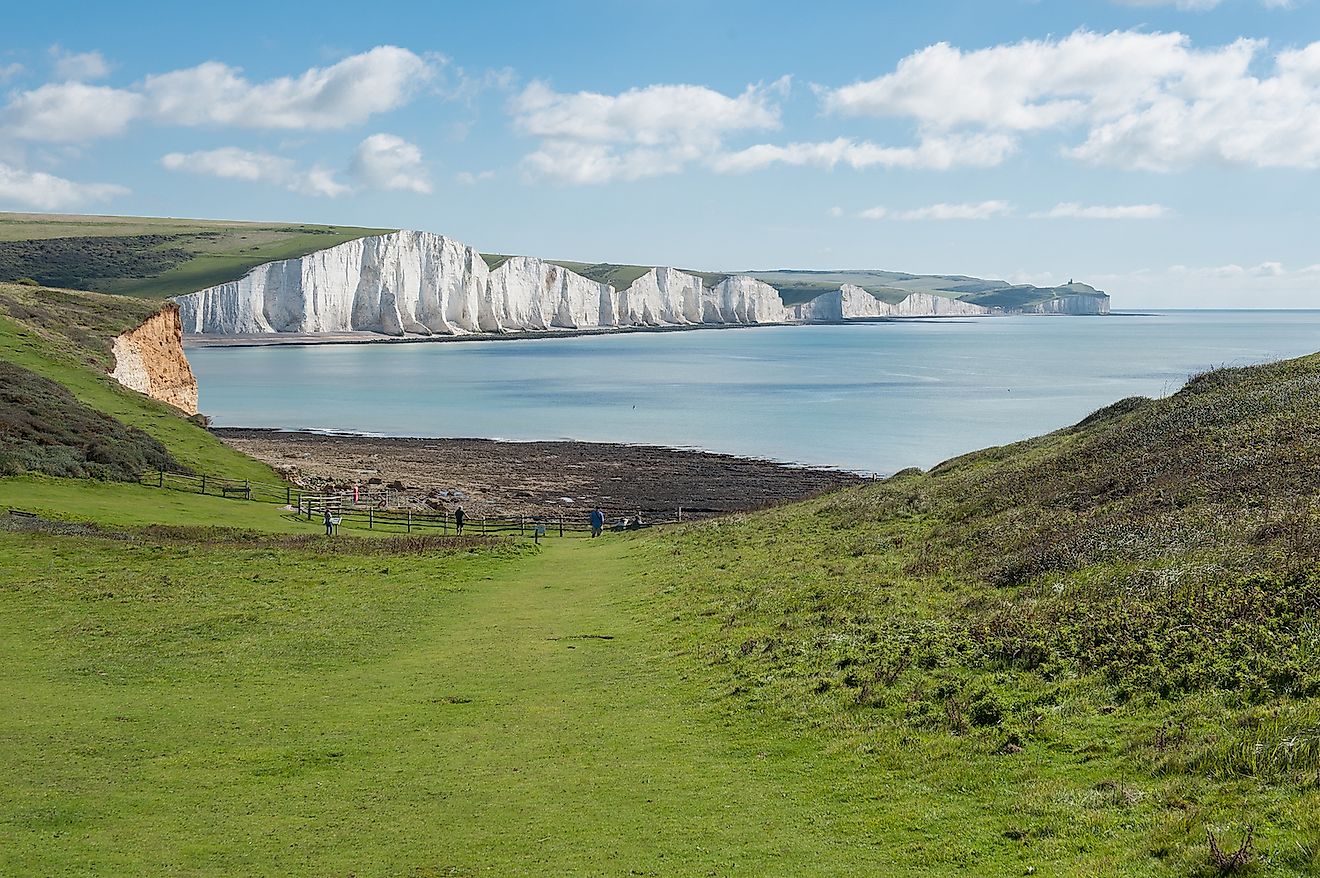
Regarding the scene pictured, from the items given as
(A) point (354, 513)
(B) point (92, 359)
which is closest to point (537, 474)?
(A) point (354, 513)

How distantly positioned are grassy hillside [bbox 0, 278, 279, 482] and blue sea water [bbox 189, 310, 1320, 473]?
740 inches

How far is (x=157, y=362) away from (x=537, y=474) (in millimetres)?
23301

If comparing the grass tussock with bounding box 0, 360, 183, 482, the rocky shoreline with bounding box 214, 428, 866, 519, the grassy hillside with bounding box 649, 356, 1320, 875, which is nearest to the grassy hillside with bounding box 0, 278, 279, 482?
the grass tussock with bounding box 0, 360, 183, 482

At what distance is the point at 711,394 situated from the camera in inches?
4178

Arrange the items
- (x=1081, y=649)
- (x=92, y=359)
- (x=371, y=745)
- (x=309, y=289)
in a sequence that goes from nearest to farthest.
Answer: (x=371, y=745) → (x=1081, y=649) → (x=92, y=359) → (x=309, y=289)

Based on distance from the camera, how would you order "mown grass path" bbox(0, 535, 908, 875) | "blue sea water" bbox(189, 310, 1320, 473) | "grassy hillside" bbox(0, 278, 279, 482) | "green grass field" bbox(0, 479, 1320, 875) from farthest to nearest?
"blue sea water" bbox(189, 310, 1320, 473), "grassy hillside" bbox(0, 278, 279, 482), "mown grass path" bbox(0, 535, 908, 875), "green grass field" bbox(0, 479, 1320, 875)

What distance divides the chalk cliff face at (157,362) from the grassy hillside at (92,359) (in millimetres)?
729

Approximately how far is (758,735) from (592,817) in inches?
108

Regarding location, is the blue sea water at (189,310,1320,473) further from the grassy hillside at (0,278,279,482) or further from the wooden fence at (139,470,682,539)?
the wooden fence at (139,470,682,539)

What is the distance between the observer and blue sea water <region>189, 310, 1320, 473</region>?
74.1 metres

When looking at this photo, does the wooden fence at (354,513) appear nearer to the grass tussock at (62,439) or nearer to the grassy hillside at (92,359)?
the grass tussock at (62,439)

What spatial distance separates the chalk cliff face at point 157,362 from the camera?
5825 cm

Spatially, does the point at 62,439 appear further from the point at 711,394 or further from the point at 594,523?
the point at 711,394

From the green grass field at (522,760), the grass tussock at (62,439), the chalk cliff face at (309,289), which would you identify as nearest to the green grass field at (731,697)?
the green grass field at (522,760)
